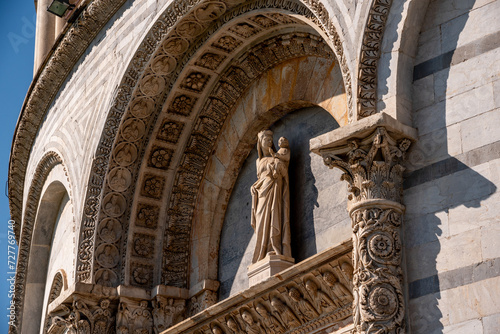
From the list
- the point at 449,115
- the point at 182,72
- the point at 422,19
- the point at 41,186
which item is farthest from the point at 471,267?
the point at 41,186

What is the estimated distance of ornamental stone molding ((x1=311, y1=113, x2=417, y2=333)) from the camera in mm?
7101

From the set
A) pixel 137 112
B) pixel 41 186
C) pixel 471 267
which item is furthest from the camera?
pixel 41 186

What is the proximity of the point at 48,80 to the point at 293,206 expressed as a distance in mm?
5554

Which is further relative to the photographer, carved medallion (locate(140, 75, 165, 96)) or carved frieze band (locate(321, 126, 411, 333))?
carved medallion (locate(140, 75, 165, 96))

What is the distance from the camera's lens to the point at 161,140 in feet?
39.9

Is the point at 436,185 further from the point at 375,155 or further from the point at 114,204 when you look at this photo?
the point at 114,204

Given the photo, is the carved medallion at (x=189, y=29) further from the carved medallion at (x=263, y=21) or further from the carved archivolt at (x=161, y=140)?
the carved medallion at (x=263, y=21)

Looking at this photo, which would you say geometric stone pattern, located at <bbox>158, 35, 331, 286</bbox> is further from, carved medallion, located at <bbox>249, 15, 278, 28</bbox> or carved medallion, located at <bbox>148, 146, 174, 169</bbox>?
carved medallion, located at <bbox>249, 15, 278, 28</bbox>

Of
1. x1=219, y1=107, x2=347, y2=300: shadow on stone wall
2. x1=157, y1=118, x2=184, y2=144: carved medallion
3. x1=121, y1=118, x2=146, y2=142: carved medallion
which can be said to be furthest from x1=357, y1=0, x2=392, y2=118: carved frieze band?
x1=121, y1=118, x2=146, y2=142: carved medallion

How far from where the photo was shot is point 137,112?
12.0m

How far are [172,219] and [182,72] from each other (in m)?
1.82

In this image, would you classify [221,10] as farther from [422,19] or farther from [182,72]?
[422,19]

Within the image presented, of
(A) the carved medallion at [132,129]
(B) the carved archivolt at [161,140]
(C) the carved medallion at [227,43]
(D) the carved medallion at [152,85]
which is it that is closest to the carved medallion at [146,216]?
(B) the carved archivolt at [161,140]

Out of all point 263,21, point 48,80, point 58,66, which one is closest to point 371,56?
point 263,21
